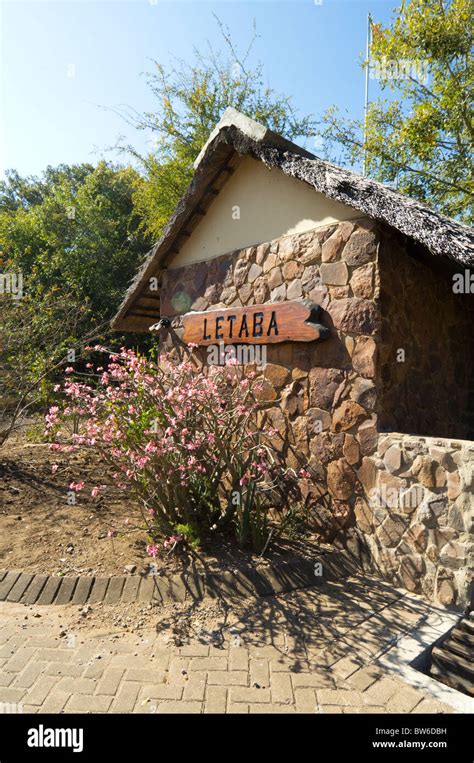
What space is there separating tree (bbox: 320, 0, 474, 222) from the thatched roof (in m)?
5.81

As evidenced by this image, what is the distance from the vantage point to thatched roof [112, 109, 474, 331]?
12.8 ft

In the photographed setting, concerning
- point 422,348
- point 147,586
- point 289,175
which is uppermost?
point 289,175

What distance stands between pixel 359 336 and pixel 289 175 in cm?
182

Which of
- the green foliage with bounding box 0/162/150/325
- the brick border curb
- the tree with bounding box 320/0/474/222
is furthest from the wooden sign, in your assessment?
the green foliage with bounding box 0/162/150/325

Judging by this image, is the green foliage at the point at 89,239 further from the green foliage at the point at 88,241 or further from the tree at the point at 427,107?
the tree at the point at 427,107

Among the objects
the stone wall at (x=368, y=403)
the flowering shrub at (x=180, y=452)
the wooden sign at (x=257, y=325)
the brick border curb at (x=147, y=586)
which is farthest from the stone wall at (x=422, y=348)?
the brick border curb at (x=147, y=586)

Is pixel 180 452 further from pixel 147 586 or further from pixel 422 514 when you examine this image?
pixel 422 514

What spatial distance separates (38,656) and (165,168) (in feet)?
46.8

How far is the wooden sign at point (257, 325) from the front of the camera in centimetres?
470

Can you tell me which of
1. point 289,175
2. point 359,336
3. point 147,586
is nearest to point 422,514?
point 359,336

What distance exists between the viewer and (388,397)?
444cm

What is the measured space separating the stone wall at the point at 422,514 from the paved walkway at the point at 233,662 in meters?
0.26

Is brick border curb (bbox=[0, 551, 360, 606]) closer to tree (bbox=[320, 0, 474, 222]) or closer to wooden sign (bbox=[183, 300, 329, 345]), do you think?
wooden sign (bbox=[183, 300, 329, 345])

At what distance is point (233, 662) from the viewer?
9.91ft
